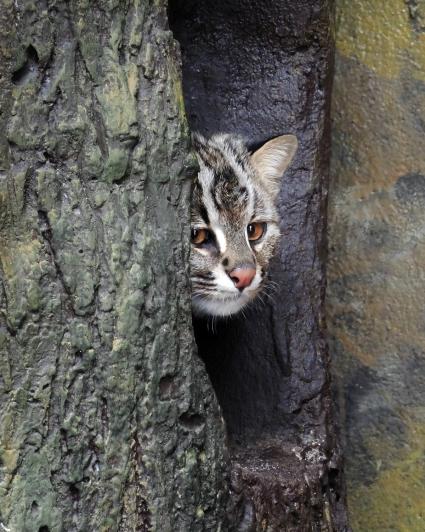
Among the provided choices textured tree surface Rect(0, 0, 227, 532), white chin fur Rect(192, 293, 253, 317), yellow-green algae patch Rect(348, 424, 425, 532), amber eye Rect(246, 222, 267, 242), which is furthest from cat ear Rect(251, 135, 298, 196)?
yellow-green algae patch Rect(348, 424, 425, 532)

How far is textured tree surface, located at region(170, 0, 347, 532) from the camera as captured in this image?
12.5 ft

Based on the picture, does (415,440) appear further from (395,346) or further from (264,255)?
(264,255)

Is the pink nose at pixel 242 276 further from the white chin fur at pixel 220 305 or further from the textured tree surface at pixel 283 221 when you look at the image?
the textured tree surface at pixel 283 221

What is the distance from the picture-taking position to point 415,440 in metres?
4.22

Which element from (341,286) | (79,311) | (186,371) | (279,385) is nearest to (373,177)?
(341,286)

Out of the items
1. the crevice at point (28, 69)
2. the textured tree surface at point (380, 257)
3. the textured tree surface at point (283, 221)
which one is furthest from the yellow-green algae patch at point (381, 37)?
the crevice at point (28, 69)

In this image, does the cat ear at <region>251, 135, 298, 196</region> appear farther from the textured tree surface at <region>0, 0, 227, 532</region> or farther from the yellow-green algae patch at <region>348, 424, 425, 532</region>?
the yellow-green algae patch at <region>348, 424, 425, 532</region>

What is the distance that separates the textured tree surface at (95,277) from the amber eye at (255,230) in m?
0.82

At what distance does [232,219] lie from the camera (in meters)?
3.62

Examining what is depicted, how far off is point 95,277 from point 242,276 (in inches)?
34.4

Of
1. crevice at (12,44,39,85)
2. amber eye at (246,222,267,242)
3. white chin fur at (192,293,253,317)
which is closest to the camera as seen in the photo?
crevice at (12,44,39,85)

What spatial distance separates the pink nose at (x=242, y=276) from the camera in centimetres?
349

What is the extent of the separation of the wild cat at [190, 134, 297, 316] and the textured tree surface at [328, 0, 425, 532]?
1.64 feet

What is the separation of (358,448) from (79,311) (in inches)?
80.4
